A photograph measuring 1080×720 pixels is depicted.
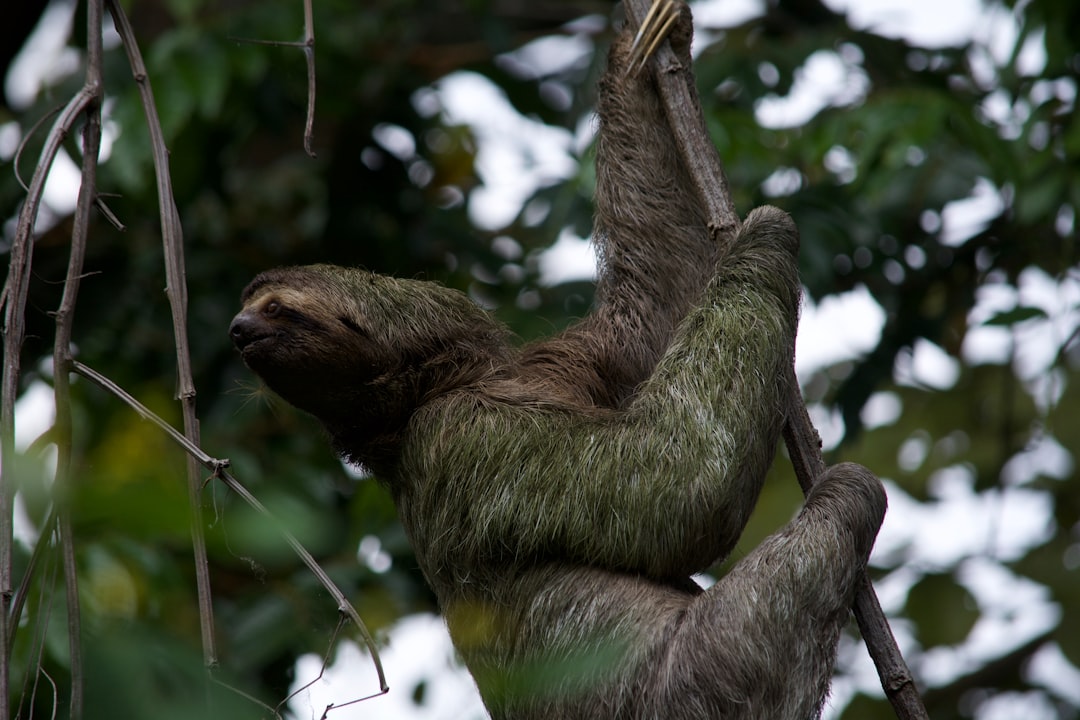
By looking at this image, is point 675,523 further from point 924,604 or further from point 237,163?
point 237,163

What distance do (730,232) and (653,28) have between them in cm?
156

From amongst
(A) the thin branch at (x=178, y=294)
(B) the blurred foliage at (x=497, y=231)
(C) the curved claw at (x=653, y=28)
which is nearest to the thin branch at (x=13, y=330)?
(A) the thin branch at (x=178, y=294)

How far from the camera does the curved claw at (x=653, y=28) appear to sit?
6883 millimetres

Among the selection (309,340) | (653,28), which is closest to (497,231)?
(653,28)

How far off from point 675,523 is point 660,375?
0.80 meters

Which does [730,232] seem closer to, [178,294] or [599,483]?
[599,483]

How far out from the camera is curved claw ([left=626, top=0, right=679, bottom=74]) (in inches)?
271

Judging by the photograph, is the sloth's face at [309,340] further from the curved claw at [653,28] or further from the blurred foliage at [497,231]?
the curved claw at [653,28]

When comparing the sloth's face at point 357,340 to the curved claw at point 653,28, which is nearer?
the sloth's face at point 357,340

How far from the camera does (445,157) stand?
13258 millimetres

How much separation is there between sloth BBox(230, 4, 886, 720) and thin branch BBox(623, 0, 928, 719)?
10 centimetres

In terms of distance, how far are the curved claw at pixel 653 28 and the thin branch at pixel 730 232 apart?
5 cm

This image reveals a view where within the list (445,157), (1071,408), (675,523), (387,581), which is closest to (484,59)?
(445,157)

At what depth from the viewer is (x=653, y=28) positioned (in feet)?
22.8
